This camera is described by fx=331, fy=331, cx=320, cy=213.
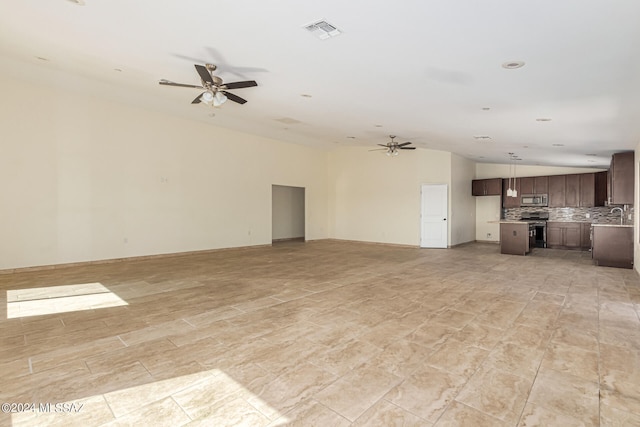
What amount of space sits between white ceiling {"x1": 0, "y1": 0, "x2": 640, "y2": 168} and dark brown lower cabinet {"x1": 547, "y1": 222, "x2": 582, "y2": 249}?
4.27 meters

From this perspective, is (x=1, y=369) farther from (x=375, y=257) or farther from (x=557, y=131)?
(x=557, y=131)

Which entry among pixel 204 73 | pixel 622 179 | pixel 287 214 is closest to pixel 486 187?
pixel 622 179

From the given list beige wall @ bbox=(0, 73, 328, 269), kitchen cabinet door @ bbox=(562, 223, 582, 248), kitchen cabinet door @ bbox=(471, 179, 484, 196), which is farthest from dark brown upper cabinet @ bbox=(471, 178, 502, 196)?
beige wall @ bbox=(0, 73, 328, 269)

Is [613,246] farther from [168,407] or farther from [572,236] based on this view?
[168,407]

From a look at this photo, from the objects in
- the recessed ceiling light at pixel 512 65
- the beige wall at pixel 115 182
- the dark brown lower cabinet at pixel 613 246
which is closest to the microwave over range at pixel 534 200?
the dark brown lower cabinet at pixel 613 246

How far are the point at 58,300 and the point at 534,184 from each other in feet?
40.4

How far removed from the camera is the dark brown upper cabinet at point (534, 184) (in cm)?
1046

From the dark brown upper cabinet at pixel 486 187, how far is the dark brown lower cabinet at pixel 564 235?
184 cm

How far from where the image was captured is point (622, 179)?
23.0ft

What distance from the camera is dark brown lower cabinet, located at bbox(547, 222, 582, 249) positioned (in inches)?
396

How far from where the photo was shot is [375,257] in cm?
825

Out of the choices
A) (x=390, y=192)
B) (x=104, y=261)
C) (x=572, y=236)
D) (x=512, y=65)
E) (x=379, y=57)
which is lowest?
(x=104, y=261)

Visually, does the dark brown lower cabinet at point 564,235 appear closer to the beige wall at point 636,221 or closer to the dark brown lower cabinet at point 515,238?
the dark brown lower cabinet at point 515,238

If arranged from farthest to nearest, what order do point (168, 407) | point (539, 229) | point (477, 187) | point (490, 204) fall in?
point (490, 204) < point (477, 187) < point (539, 229) < point (168, 407)
